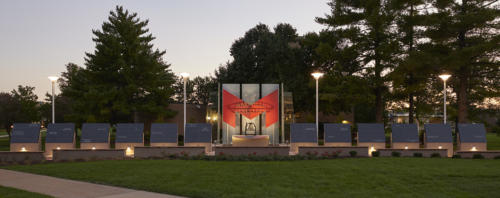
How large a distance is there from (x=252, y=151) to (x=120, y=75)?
684 inches

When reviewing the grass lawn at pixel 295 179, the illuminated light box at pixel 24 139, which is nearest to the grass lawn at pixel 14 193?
the grass lawn at pixel 295 179

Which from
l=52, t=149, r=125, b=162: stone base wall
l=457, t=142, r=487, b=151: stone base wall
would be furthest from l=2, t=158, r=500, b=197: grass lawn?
l=457, t=142, r=487, b=151: stone base wall

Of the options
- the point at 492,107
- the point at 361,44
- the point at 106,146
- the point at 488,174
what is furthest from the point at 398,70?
the point at 106,146

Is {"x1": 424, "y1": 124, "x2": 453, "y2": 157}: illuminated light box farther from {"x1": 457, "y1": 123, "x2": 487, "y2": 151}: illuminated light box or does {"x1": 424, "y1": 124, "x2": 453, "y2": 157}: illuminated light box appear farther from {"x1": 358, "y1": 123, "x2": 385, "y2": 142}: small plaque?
{"x1": 358, "y1": 123, "x2": 385, "y2": 142}: small plaque

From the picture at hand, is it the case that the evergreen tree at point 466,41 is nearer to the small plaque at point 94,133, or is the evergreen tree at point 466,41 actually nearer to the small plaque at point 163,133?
the small plaque at point 163,133

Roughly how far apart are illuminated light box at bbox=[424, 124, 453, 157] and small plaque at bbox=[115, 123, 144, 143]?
13.0m

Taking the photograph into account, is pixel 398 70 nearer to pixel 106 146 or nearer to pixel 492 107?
pixel 492 107

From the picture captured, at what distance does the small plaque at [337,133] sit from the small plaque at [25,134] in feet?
43.0

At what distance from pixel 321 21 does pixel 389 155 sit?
13.6 m

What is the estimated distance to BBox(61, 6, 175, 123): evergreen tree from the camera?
26.6m

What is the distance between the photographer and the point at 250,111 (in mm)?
19109

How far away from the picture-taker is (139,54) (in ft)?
91.0

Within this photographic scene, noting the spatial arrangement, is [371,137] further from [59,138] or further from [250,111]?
[59,138]

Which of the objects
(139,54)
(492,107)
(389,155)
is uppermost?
(139,54)
